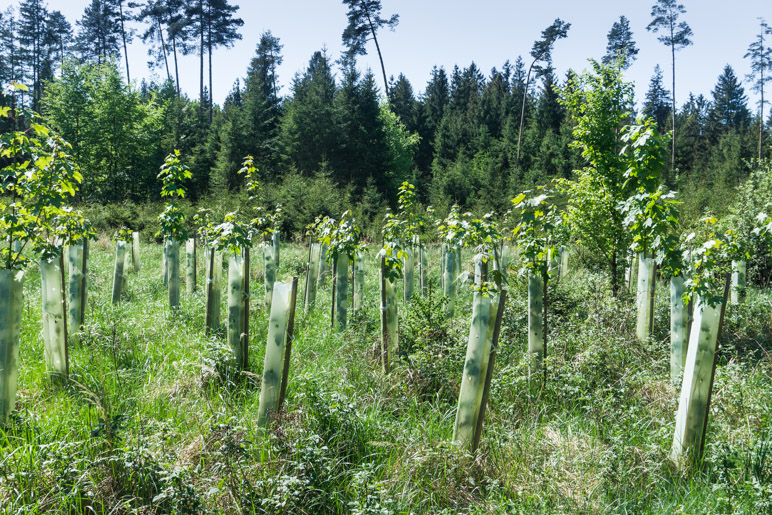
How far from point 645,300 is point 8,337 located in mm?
6541

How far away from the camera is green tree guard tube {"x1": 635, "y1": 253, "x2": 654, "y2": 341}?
5887 millimetres

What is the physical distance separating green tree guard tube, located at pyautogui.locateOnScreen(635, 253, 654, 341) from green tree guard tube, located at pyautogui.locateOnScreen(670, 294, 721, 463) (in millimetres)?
2852

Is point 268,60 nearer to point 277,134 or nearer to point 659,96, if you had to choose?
point 277,134

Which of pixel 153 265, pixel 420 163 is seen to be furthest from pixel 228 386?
pixel 420 163

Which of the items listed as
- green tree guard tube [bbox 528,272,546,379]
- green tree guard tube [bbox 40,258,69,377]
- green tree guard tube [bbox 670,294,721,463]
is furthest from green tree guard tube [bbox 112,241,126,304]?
green tree guard tube [bbox 670,294,721,463]

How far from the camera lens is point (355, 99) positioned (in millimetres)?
30906

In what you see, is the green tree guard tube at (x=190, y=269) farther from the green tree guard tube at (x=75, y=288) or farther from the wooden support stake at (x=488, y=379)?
the wooden support stake at (x=488, y=379)

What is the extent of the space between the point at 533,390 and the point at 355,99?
Result: 29.3m

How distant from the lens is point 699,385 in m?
3.19

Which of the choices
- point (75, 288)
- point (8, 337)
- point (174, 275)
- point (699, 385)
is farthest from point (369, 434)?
point (174, 275)

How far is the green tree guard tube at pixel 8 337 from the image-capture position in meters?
3.26

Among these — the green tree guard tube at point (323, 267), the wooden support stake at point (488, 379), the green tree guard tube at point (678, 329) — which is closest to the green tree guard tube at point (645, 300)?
the green tree guard tube at point (678, 329)

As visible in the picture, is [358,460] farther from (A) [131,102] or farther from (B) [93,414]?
(A) [131,102]

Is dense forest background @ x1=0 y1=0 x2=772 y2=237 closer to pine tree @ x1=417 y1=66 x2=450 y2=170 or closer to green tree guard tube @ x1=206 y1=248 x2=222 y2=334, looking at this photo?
pine tree @ x1=417 y1=66 x2=450 y2=170
